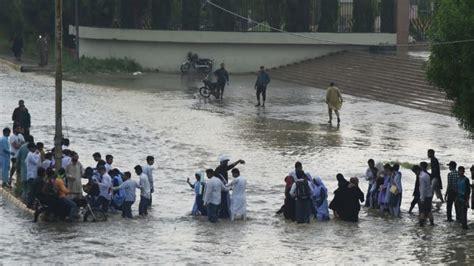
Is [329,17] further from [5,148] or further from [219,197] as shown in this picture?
[219,197]

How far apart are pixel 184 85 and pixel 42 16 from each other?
1281 cm

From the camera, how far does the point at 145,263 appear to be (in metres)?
18.0

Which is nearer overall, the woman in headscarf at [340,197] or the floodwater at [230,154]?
the floodwater at [230,154]

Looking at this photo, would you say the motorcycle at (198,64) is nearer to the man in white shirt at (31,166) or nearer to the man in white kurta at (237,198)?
the man in white shirt at (31,166)

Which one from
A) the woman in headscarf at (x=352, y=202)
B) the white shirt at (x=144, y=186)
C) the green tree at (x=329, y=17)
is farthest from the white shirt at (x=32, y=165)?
the green tree at (x=329, y=17)

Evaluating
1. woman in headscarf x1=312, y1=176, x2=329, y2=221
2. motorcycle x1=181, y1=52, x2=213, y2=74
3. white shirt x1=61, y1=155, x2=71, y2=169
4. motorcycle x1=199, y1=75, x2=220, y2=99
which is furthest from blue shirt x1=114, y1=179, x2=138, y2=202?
motorcycle x1=181, y1=52, x2=213, y2=74

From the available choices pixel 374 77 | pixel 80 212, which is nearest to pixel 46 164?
pixel 80 212

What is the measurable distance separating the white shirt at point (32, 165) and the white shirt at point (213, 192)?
3300mm

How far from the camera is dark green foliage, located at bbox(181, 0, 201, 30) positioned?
5084cm

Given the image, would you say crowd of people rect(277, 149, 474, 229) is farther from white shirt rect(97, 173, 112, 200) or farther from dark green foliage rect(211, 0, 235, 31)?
dark green foliage rect(211, 0, 235, 31)

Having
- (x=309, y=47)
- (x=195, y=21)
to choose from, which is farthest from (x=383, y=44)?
(x=195, y=21)

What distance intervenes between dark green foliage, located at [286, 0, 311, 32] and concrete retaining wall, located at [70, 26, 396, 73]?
26.7 inches

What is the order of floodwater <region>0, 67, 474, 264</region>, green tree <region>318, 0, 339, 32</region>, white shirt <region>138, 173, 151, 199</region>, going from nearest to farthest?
floodwater <region>0, 67, 474, 264</region> < white shirt <region>138, 173, 151, 199</region> < green tree <region>318, 0, 339, 32</region>

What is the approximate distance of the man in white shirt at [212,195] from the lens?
21250mm
